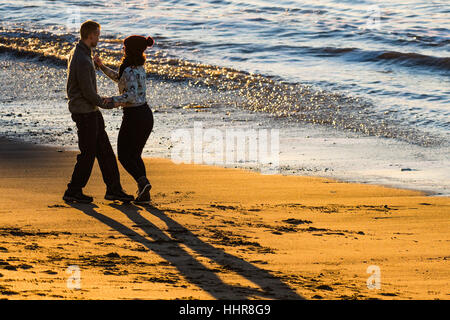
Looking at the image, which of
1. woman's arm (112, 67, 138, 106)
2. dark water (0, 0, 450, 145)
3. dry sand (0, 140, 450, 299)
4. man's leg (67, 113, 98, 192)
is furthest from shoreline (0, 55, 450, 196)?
woman's arm (112, 67, 138, 106)

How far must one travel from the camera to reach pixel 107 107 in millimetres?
6652

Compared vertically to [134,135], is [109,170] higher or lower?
lower

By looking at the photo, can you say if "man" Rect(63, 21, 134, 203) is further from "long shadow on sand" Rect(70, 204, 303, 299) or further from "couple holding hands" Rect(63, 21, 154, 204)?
"long shadow on sand" Rect(70, 204, 303, 299)

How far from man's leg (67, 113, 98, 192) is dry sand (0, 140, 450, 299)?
249mm

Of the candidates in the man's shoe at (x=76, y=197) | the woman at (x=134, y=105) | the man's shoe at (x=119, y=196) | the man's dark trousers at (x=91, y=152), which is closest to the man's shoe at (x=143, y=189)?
the woman at (x=134, y=105)

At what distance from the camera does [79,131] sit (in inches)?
271

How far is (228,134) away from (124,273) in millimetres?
5594

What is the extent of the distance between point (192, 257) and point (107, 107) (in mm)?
1852

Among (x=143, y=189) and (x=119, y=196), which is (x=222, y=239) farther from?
(x=119, y=196)

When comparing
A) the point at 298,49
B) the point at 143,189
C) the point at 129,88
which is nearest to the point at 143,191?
the point at 143,189

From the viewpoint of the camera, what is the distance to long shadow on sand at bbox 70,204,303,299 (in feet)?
15.6

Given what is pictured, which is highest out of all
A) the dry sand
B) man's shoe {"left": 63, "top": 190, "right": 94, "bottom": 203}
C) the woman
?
the woman

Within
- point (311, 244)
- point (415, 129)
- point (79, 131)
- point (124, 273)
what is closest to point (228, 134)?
point (415, 129)

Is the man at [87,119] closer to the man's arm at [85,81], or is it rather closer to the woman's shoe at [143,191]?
the man's arm at [85,81]
